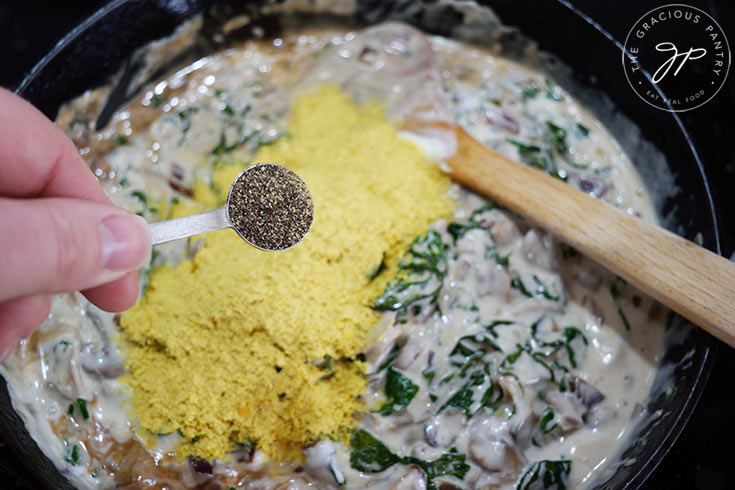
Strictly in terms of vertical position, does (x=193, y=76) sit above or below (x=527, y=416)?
above

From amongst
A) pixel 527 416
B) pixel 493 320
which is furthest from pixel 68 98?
pixel 527 416

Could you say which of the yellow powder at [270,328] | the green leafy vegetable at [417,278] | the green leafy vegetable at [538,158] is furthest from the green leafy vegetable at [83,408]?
the green leafy vegetable at [538,158]

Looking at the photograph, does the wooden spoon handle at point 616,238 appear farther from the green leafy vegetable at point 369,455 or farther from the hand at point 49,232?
the hand at point 49,232

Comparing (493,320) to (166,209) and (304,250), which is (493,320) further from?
(166,209)

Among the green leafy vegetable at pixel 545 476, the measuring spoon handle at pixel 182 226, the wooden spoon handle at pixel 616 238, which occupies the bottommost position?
the green leafy vegetable at pixel 545 476

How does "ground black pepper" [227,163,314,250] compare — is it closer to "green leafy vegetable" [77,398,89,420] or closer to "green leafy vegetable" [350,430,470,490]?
"green leafy vegetable" [350,430,470,490]
